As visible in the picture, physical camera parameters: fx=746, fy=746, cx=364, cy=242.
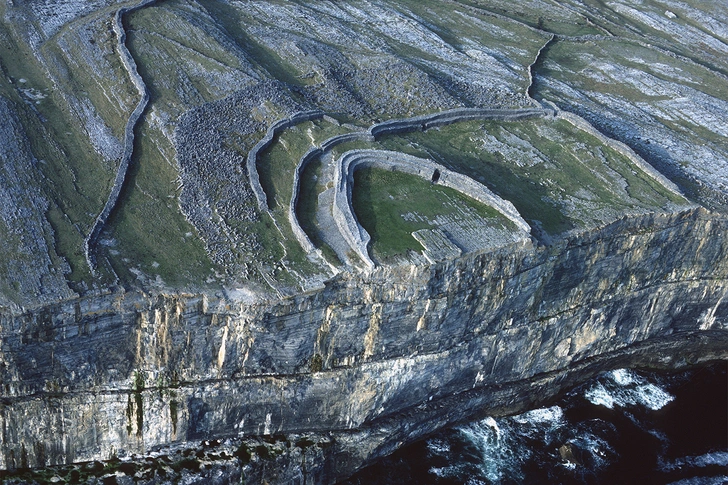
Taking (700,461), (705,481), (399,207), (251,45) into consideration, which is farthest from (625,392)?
(251,45)

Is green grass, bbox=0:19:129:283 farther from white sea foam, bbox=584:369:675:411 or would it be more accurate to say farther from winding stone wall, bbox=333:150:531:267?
white sea foam, bbox=584:369:675:411

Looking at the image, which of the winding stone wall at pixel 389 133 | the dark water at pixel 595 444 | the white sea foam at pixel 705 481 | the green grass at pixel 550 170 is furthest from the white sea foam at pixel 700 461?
the winding stone wall at pixel 389 133

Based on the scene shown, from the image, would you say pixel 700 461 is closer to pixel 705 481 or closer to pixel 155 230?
pixel 705 481

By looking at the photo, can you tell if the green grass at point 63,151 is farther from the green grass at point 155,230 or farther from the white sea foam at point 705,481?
the white sea foam at point 705,481

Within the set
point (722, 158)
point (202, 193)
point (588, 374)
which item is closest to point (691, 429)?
point (588, 374)

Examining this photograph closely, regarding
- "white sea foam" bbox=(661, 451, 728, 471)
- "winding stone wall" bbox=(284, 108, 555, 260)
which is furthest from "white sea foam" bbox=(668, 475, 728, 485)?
"winding stone wall" bbox=(284, 108, 555, 260)
